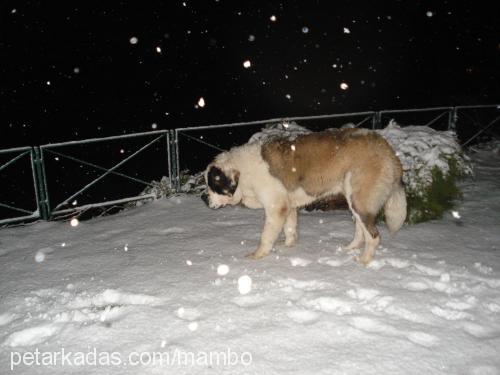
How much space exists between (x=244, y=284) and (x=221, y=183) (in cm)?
122

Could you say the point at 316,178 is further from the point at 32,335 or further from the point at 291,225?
the point at 32,335

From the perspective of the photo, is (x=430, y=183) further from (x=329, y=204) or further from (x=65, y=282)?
(x=65, y=282)

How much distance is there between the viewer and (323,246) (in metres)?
4.86

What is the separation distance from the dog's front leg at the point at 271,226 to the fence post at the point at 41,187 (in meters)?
3.69

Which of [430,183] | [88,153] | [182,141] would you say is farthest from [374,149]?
[88,153]

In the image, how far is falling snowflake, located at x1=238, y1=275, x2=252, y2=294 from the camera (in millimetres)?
3836

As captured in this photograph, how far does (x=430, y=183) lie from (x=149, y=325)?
13.9 ft

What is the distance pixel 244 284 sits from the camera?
13.0 ft

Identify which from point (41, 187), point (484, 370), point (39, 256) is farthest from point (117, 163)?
point (484, 370)

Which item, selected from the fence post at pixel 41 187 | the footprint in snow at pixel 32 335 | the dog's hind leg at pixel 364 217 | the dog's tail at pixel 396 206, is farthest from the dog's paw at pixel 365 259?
the fence post at pixel 41 187

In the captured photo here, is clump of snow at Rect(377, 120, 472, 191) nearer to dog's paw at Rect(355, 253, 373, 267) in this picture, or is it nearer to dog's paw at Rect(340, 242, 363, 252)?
dog's paw at Rect(340, 242, 363, 252)

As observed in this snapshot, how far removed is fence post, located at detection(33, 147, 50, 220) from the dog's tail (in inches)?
202

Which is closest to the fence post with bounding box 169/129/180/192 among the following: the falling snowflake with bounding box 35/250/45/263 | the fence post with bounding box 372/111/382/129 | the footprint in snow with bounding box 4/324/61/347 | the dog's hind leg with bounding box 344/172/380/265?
the falling snowflake with bounding box 35/250/45/263

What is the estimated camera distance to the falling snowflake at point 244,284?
12.6 feet
